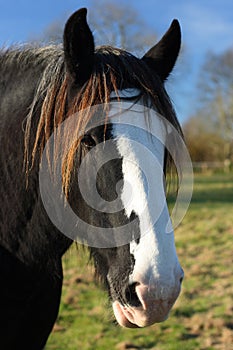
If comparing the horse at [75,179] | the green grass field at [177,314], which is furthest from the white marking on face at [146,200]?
the green grass field at [177,314]

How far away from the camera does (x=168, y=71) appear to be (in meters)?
2.70

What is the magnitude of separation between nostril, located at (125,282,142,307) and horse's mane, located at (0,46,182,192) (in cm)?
59

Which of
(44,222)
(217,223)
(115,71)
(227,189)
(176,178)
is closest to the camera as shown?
(115,71)

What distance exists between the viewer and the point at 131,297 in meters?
2.01

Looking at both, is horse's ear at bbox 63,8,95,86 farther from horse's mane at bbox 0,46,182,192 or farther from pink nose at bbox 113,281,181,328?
pink nose at bbox 113,281,181,328

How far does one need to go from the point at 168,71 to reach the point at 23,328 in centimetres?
172

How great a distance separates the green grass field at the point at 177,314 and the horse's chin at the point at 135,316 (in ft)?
3.38

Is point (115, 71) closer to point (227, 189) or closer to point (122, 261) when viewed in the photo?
point (122, 261)

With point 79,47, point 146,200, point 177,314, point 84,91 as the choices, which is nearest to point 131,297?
point 146,200

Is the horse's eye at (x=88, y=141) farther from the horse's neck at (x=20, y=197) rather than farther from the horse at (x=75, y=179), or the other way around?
the horse's neck at (x=20, y=197)

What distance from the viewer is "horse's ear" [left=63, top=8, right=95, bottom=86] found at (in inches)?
85.1

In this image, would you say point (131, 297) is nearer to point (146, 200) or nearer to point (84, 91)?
point (146, 200)

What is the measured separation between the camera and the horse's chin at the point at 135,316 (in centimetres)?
197

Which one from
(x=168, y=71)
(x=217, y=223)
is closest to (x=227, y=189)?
(x=217, y=223)
